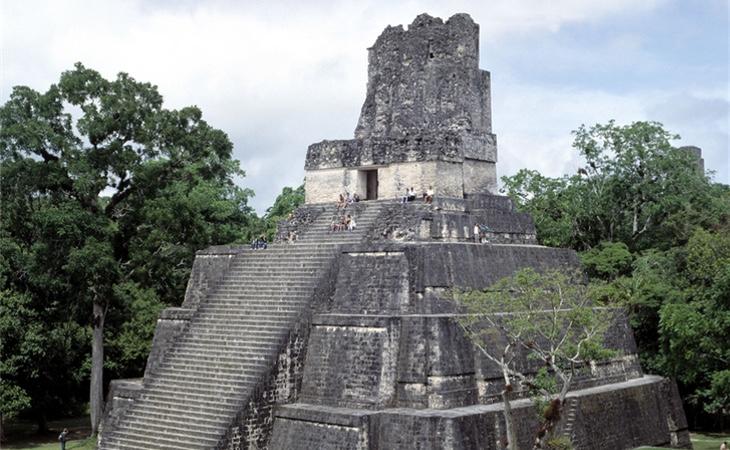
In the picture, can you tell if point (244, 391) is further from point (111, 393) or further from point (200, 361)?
point (111, 393)

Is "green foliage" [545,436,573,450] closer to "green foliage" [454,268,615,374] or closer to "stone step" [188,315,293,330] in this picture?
"green foliage" [454,268,615,374]

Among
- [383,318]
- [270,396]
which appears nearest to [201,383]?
[270,396]

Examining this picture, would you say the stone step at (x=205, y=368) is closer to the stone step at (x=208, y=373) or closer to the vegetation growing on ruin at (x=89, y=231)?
the stone step at (x=208, y=373)

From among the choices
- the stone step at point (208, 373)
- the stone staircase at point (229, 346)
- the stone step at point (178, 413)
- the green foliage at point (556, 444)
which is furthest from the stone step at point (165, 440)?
the green foliage at point (556, 444)

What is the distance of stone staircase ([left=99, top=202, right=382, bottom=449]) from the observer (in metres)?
12.8

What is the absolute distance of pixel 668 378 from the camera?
1736 centimetres

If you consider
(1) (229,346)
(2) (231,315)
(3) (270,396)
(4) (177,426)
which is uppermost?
(2) (231,315)

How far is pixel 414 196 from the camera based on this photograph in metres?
15.4

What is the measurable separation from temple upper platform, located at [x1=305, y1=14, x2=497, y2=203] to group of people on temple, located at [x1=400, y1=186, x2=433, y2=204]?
0.29 ft

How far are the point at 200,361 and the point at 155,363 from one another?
1768 millimetres

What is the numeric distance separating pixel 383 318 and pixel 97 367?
9.62 meters

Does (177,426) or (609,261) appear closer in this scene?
(177,426)

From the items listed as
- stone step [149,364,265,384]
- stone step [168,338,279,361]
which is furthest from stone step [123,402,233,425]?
stone step [168,338,279,361]

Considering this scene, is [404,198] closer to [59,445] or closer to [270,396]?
[270,396]
